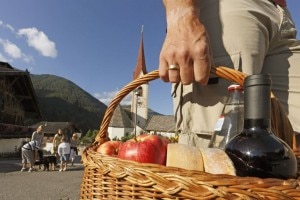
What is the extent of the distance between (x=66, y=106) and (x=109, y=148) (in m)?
87.0

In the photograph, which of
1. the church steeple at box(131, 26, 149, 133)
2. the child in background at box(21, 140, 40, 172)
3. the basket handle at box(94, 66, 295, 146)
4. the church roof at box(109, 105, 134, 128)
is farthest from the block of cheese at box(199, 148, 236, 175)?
the church roof at box(109, 105, 134, 128)

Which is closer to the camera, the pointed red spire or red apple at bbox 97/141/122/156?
red apple at bbox 97/141/122/156

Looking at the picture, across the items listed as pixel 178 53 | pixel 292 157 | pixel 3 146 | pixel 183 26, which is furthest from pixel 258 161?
pixel 3 146

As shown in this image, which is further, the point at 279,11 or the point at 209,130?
the point at 279,11

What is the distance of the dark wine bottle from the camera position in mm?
834

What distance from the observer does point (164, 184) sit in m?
0.80

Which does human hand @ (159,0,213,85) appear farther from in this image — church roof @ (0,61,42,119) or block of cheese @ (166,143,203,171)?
church roof @ (0,61,42,119)

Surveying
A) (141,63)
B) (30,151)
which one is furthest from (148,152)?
(141,63)

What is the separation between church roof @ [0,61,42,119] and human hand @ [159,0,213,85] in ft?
78.1

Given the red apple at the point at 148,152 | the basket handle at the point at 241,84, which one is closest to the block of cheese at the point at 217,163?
the red apple at the point at 148,152

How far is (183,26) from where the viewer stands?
1332 millimetres

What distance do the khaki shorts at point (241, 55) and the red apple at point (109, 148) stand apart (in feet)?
1.68

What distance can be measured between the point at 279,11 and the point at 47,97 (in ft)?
302

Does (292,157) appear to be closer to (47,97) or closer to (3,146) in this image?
(3,146)
